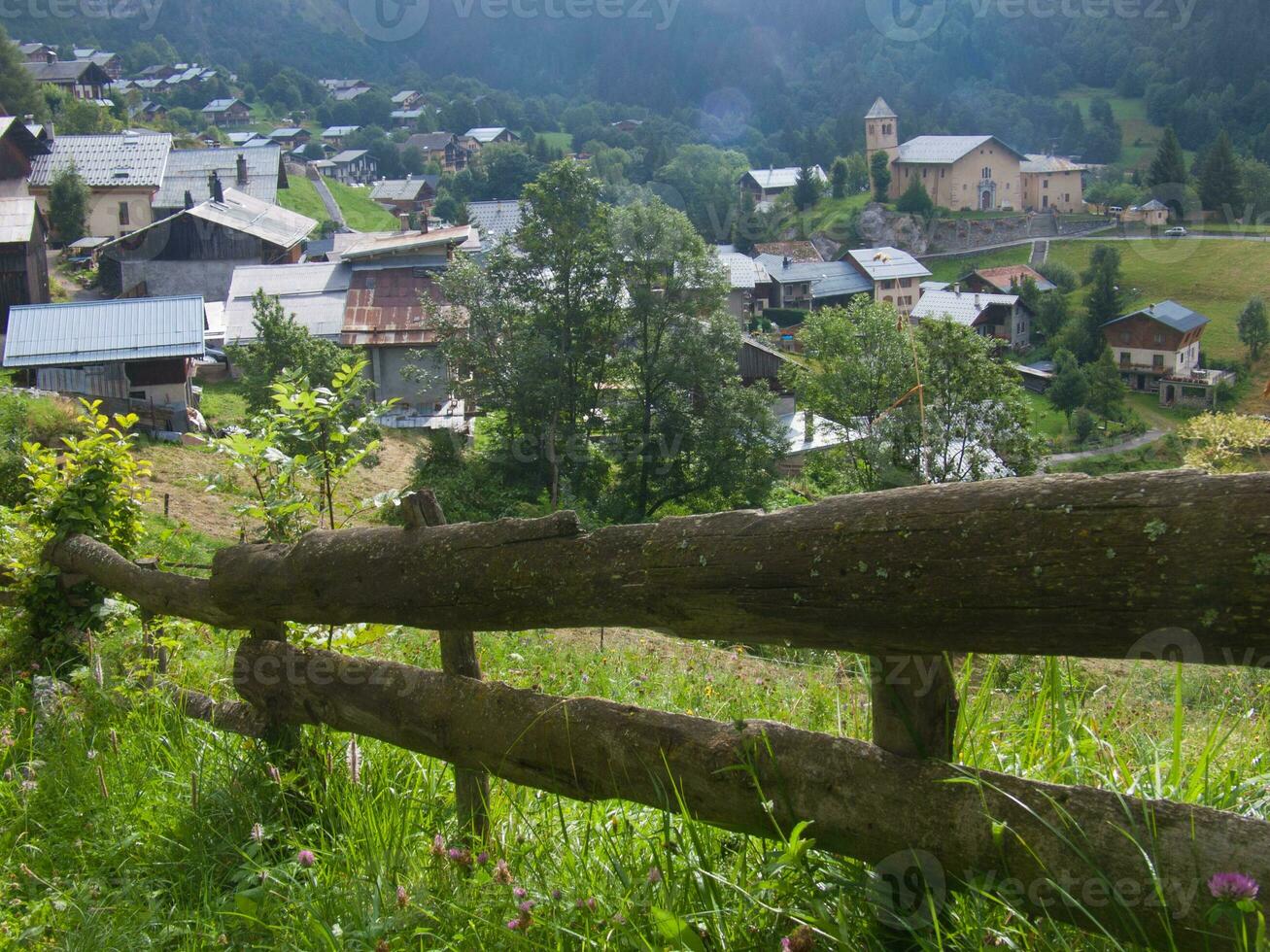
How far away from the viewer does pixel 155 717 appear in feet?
10.9

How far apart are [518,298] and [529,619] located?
22896 mm

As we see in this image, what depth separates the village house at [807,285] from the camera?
53.9m

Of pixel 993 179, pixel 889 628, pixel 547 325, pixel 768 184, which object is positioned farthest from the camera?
pixel 768 184

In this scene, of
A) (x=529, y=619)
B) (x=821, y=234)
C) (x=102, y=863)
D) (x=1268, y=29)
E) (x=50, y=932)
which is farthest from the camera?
(x=1268, y=29)

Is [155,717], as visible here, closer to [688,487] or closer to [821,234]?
[688,487]

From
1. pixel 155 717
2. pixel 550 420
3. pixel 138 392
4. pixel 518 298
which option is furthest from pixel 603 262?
pixel 155 717

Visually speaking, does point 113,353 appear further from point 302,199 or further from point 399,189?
point 399,189

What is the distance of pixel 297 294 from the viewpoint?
110ft

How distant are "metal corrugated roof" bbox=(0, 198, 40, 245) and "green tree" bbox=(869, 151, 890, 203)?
192ft

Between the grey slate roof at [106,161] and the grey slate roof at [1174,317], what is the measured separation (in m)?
39.3

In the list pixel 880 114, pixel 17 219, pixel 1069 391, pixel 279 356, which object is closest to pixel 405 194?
pixel 880 114

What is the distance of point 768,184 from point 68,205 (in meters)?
52.9

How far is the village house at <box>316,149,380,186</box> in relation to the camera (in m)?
85.4

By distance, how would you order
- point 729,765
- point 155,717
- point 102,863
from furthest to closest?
point 155,717
point 102,863
point 729,765
